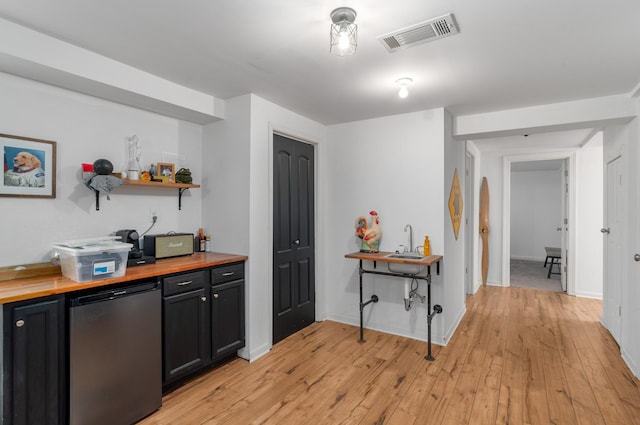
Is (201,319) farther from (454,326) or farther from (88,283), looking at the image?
(454,326)

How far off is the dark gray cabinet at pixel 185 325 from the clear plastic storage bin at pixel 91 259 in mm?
364

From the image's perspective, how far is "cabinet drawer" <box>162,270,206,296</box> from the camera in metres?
2.41

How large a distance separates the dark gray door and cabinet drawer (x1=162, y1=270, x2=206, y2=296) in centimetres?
87

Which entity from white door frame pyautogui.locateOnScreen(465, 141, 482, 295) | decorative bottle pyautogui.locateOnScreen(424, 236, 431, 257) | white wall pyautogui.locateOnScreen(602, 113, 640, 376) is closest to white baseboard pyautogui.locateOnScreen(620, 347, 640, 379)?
white wall pyautogui.locateOnScreen(602, 113, 640, 376)

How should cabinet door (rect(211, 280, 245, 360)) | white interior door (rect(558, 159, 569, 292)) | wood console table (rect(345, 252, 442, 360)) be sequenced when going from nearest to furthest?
cabinet door (rect(211, 280, 245, 360))
wood console table (rect(345, 252, 442, 360))
white interior door (rect(558, 159, 569, 292))

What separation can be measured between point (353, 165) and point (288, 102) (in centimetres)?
110

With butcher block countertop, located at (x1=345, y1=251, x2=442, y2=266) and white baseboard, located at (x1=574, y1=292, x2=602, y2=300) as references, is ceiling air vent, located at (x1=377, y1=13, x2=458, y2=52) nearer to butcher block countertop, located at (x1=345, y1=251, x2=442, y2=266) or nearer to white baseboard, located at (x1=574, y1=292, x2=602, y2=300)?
butcher block countertop, located at (x1=345, y1=251, x2=442, y2=266)

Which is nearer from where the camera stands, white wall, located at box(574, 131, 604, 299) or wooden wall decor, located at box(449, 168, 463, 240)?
wooden wall decor, located at box(449, 168, 463, 240)

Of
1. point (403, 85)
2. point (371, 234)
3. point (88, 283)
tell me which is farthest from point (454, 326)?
point (88, 283)

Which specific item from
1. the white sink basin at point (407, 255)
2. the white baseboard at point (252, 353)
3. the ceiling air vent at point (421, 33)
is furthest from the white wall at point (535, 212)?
the white baseboard at point (252, 353)

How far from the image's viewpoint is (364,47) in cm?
212

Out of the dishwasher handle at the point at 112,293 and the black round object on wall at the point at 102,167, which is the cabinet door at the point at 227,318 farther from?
the black round object on wall at the point at 102,167

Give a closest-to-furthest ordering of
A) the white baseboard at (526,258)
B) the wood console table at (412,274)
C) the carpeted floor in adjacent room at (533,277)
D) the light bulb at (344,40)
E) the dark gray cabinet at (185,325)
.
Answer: the light bulb at (344,40) < the dark gray cabinet at (185,325) < the wood console table at (412,274) < the carpeted floor in adjacent room at (533,277) < the white baseboard at (526,258)

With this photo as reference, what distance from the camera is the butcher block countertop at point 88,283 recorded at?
1752 millimetres
